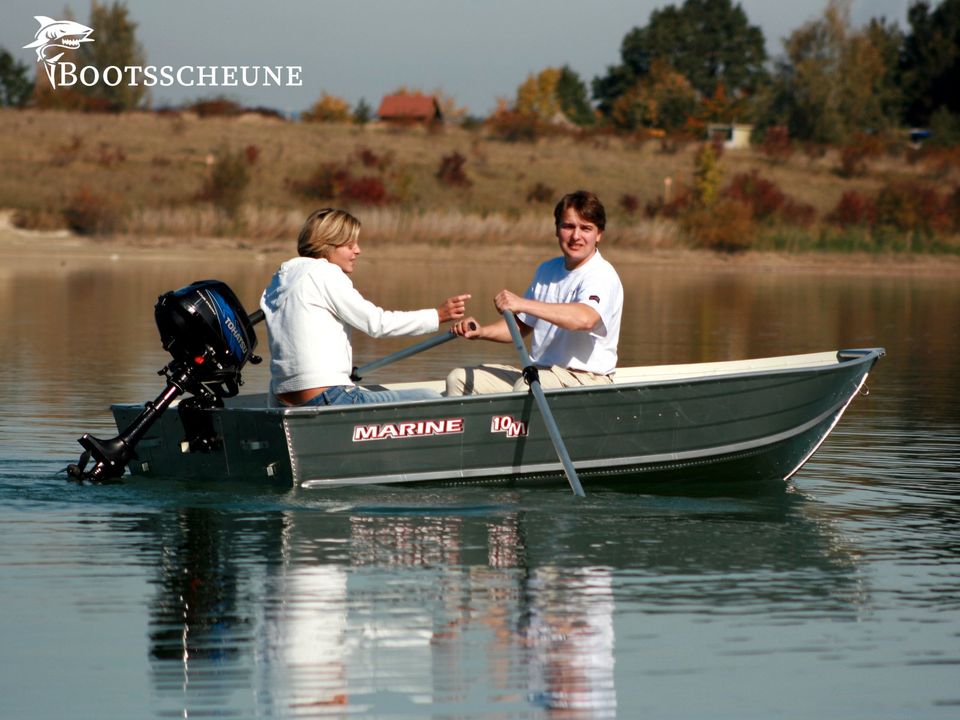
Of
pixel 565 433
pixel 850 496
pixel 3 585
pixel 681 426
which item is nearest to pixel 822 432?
pixel 850 496

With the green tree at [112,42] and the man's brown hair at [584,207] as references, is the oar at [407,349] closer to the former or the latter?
the man's brown hair at [584,207]

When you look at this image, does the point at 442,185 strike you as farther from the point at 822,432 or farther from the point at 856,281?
the point at 822,432

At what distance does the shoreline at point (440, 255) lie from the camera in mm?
35438

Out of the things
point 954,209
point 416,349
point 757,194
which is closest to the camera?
point 416,349

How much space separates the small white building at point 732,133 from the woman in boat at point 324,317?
56.4 m

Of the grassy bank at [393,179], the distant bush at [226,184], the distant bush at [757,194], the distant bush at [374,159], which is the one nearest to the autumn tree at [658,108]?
the grassy bank at [393,179]

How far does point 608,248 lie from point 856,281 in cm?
613

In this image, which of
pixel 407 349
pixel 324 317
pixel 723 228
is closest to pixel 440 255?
pixel 723 228

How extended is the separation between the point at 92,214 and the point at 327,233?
32.6 metres

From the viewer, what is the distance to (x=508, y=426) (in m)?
8.34

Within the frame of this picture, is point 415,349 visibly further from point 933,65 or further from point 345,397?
point 933,65

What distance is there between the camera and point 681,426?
8578 mm

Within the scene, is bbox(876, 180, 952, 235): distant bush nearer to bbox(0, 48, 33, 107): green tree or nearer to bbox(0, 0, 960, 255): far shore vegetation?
bbox(0, 0, 960, 255): far shore vegetation

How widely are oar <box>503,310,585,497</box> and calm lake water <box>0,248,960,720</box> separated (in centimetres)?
15
